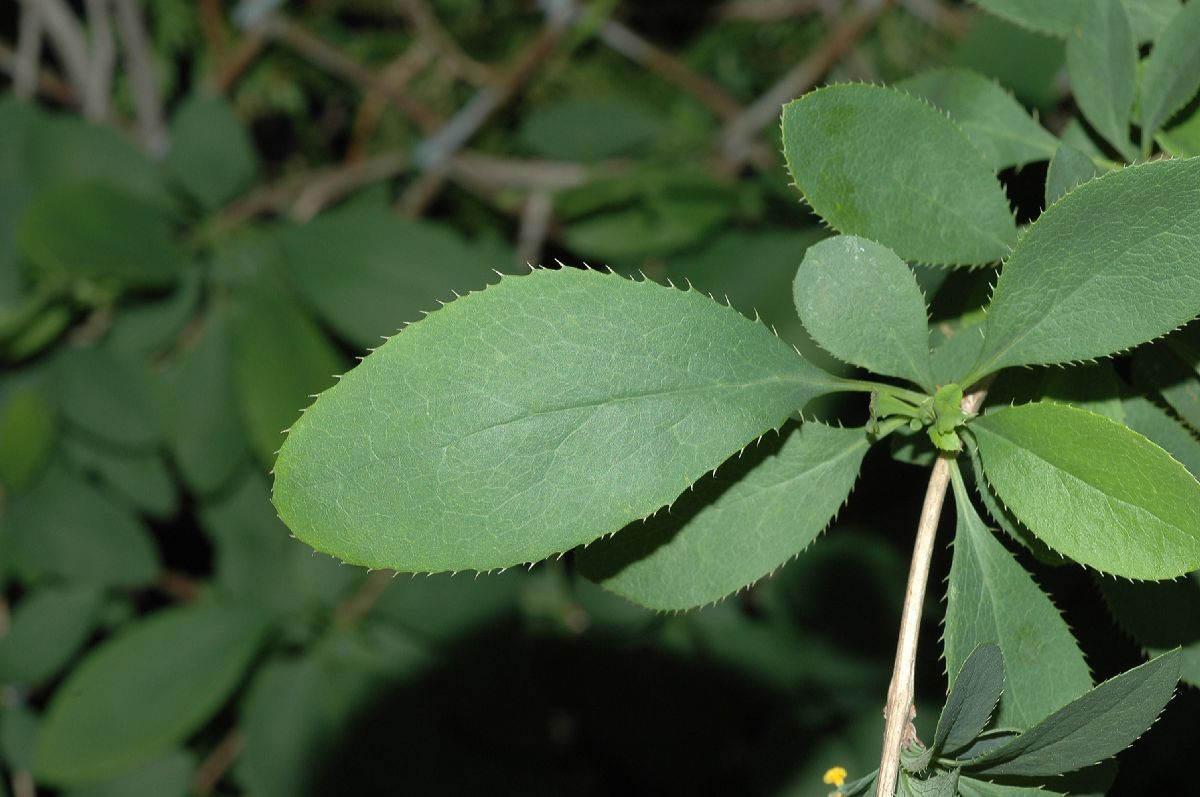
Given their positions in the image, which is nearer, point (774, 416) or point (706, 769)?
point (774, 416)

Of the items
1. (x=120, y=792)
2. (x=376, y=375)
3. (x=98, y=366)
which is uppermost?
(x=376, y=375)

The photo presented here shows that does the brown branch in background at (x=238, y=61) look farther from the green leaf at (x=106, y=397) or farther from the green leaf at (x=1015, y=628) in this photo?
the green leaf at (x=1015, y=628)

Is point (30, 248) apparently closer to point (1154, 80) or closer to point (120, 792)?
point (120, 792)

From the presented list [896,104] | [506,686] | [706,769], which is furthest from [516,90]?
[896,104]

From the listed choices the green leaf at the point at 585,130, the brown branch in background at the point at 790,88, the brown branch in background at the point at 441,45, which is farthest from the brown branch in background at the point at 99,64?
the brown branch in background at the point at 790,88

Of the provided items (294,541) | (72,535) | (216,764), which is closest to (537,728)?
(294,541)

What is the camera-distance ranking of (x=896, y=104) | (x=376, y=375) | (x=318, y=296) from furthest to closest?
1. (x=318, y=296)
2. (x=896, y=104)
3. (x=376, y=375)

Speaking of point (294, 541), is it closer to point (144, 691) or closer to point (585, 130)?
point (144, 691)
